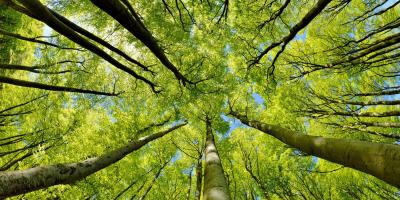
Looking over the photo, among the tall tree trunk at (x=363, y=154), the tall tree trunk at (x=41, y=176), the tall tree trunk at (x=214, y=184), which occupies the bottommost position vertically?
the tall tree trunk at (x=214, y=184)

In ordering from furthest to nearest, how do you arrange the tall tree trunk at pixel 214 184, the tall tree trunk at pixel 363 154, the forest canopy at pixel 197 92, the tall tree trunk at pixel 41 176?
1. the forest canopy at pixel 197 92
2. the tall tree trunk at pixel 214 184
3. the tall tree trunk at pixel 41 176
4. the tall tree trunk at pixel 363 154

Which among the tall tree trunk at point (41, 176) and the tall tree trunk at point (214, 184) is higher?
the tall tree trunk at point (41, 176)

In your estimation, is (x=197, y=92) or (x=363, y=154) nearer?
(x=363, y=154)

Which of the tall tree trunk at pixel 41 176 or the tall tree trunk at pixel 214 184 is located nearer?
the tall tree trunk at pixel 41 176

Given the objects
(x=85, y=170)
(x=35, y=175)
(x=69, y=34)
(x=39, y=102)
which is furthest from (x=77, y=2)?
(x=35, y=175)

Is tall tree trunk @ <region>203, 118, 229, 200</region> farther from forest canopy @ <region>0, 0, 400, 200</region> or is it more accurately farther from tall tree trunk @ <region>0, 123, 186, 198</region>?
tall tree trunk @ <region>0, 123, 186, 198</region>

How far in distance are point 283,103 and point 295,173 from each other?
98.4 inches

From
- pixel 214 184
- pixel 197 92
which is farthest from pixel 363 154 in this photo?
pixel 197 92

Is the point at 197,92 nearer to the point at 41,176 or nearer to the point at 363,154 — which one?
the point at 41,176

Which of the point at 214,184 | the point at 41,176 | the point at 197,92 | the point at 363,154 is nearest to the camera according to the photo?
the point at 363,154

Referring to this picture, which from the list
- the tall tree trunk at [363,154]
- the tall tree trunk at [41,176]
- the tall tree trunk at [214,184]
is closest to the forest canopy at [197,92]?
the tall tree trunk at [214,184]

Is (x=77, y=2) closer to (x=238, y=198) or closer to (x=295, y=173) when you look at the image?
(x=295, y=173)

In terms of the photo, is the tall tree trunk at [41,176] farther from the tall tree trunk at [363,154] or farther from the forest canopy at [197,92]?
the tall tree trunk at [363,154]

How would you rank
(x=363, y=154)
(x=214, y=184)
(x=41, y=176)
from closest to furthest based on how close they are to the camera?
(x=363, y=154) < (x=41, y=176) < (x=214, y=184)
